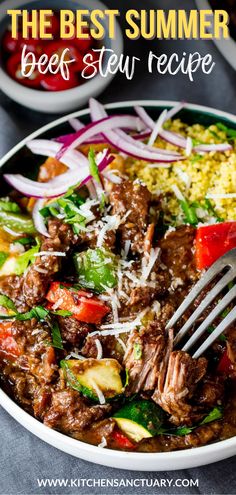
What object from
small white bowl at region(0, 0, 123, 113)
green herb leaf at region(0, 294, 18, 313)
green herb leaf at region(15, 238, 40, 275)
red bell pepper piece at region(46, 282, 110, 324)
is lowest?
green herb leaf at region(0, 294, 18, 313)

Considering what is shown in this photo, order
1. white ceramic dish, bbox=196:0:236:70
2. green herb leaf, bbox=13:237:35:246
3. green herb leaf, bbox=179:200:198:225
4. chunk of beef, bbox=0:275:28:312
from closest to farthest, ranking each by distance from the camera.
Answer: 1. chunk of beef, bbox=0:275:28:312
2. green herb leaf, bbox=13:237:35:246
3. green herb leaf, bbox=179:200:198:225
4. white ceramic dish, bbox=196:0:236:70

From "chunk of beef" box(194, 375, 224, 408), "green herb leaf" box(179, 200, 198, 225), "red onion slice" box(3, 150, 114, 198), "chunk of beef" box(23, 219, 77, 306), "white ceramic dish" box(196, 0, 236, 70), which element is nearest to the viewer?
"chunk of beef" box(194, 375, 224, 408)

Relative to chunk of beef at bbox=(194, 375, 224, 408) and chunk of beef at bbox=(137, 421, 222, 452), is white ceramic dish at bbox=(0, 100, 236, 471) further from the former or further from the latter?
chunk of beef at bbox=(194, 375, 224, 408)

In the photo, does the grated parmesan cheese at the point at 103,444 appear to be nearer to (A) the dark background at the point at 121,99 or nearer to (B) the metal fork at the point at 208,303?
(A) the dark background at the point at 121,99

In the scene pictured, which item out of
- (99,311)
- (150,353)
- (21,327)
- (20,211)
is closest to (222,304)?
(150,353)

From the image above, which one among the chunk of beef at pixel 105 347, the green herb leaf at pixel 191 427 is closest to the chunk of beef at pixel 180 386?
the green herb leaf at pixel 191 427

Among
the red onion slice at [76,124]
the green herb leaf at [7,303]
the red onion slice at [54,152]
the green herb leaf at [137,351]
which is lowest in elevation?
the green herb leaf at [7,303]

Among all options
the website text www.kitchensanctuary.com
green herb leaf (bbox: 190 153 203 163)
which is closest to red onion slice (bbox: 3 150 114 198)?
green herb leaf (bbox: 190 153 203 163)
